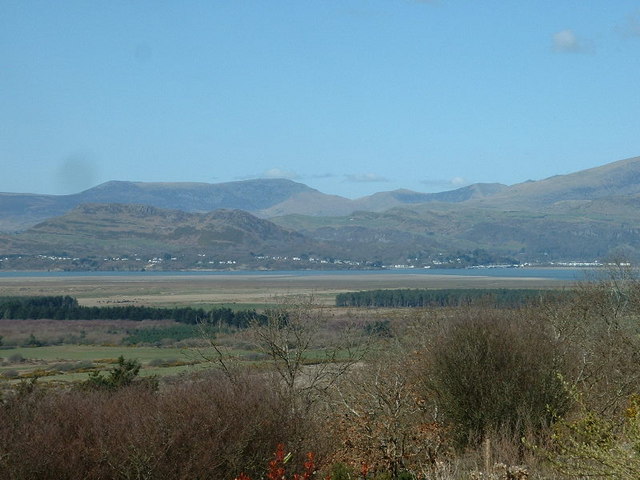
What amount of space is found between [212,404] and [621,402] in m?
9.32

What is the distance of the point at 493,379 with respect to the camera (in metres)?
19.6

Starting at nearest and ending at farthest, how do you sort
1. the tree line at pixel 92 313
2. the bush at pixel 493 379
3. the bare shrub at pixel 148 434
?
the bare shrub at pixel 148 434 → the bush at pixel 493 379 → the tree line at pixel 92 313

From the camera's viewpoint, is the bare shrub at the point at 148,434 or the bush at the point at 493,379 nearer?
the bare shrub at the point at 148,434

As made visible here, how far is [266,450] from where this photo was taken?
54.1ft

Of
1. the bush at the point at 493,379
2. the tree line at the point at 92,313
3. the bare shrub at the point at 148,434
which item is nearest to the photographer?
the bare shrub at the point at 148,434

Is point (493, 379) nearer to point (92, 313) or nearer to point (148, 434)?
point (148, 434)

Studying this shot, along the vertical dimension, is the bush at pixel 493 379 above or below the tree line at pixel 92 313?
above

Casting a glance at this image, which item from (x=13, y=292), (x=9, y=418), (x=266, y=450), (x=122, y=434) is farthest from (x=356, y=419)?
(x=13, y=292)

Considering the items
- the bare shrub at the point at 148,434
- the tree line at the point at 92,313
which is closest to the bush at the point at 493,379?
the bare shrub at the point at 148,434

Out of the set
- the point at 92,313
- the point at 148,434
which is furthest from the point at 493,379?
the point at 92,313

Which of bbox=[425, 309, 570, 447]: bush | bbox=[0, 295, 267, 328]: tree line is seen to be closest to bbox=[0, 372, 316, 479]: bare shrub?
bbox=[425, 309, 570, 447]: bush

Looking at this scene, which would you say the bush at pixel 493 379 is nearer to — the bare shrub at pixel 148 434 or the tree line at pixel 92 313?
the bare shrub at pixel 148 434

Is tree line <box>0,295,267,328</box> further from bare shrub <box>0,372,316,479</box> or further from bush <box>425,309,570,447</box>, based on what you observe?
bare shrub <box>0,372,316,479</box>

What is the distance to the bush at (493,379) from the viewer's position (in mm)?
19219
